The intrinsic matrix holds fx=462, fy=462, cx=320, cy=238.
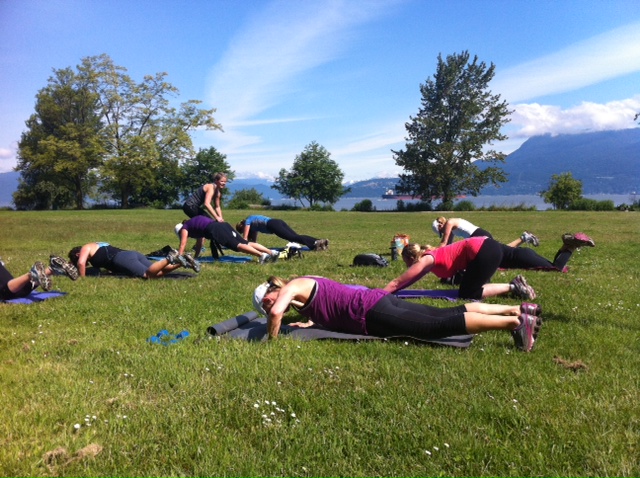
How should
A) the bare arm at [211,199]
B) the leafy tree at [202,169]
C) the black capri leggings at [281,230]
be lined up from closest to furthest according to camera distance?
the bare arm at [211,199]
the black capri leggings at [281,230]
the leafy tree at [202,169]

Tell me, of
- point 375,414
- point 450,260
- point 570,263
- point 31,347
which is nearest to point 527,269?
point 570,263

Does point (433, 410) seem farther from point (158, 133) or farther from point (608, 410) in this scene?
point (158, 133)

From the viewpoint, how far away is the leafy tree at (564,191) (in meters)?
48.7

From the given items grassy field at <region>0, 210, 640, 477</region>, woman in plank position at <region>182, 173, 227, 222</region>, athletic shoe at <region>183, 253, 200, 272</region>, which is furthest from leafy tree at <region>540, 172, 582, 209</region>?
grassy field at <region>0, 210, 640, 477</region>

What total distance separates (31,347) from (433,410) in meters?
4.11

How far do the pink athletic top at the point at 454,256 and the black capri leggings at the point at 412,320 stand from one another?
4.41 feet

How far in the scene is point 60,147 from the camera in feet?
151

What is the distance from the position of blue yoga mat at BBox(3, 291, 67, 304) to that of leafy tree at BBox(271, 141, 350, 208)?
5422 cm

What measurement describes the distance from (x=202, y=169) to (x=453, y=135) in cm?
3278

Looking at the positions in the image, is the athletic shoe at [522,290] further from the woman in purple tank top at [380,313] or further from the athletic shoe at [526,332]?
the athletic shoe at [526,332]

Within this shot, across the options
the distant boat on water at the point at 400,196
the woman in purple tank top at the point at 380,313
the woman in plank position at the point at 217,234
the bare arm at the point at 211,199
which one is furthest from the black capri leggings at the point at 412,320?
the distant boat on water at the point at 400,196

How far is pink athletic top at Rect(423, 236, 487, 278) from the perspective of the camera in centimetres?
618

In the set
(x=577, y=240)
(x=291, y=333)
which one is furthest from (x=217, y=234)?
(x=577, y=240)

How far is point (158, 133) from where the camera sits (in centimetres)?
5128
